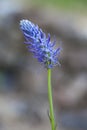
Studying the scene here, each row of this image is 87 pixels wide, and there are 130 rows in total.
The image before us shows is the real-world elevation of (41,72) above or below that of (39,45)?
below

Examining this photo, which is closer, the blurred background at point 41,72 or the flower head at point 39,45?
the flower head at point 39,45

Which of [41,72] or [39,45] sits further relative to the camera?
[41,72]

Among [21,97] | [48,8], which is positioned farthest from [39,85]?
[48,8]

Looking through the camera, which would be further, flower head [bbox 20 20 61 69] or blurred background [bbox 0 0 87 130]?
blurred background [bbox 0 0 87 130]
